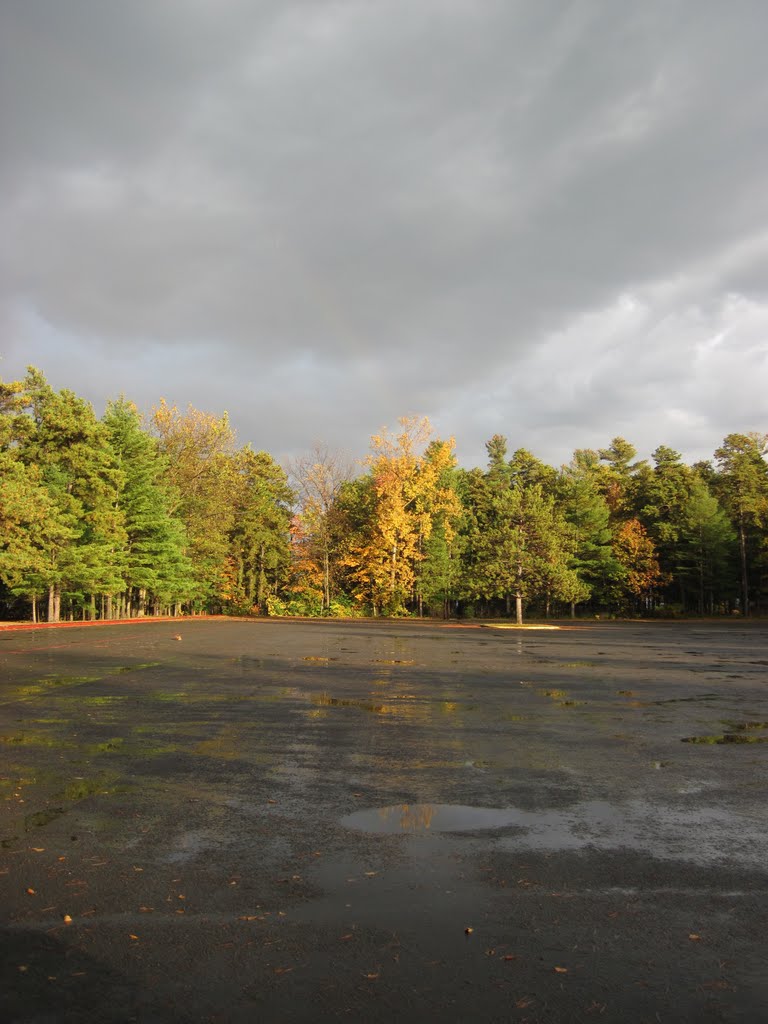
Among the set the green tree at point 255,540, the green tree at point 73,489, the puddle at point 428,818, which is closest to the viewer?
the puddle at point 428,818

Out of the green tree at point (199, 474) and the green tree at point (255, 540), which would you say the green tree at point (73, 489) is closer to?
the green tree at point (199, 474)

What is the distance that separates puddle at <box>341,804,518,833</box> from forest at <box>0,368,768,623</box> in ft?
92.4

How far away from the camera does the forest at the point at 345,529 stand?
3759 cm

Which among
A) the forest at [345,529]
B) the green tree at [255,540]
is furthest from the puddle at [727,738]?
the green tree at [255,540]

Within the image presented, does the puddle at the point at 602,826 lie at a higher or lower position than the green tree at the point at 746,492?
lower

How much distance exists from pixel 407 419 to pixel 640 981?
5224 centimetres

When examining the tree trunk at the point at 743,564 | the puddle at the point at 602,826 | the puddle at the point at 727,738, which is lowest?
the puddle at the point at 727,738

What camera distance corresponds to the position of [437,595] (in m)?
54.4

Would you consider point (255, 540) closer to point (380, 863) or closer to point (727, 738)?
point (727, 738)

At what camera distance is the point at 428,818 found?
5.50 metres

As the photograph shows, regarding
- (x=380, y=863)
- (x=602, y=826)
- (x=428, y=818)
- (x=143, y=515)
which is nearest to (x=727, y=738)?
(x=602, y=826)

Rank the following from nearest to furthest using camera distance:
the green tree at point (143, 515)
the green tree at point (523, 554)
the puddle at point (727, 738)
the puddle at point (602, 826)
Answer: the puddle at point (602, 826) → the puddle at point (727, 738) → the green tree at point (523, 554) → the green tree at point (143, 515)

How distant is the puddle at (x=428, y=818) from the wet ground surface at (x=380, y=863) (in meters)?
0.03

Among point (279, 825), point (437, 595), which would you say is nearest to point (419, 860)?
point (279, 825)
